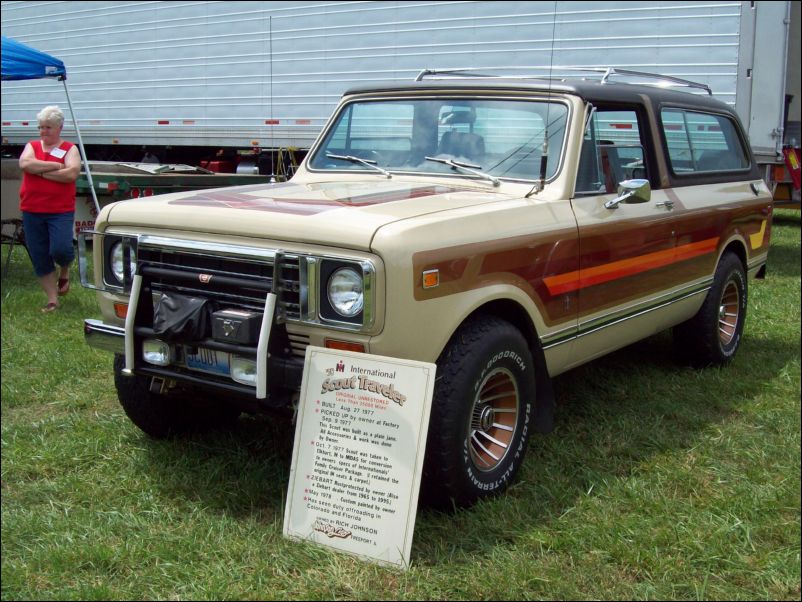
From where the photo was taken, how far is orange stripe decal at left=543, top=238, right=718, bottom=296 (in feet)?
14.0

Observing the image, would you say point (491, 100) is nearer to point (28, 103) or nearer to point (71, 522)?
point (71, 522)

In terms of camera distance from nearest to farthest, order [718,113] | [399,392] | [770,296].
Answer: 1. [399,392]
2. [718,113]
3. [770,296]

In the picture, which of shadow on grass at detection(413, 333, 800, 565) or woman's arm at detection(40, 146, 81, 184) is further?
woman's arm at detection(40, 146, 81, 184)

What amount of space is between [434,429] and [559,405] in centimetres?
191

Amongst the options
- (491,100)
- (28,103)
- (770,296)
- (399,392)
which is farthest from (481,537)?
(28,103)

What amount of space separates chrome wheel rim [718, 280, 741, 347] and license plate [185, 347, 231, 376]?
395 centimetres

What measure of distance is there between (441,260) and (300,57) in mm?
10413

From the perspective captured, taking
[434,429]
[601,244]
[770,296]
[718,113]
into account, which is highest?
[718,113]

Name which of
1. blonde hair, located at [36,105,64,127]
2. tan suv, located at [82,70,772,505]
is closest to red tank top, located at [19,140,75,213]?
blonde hair, located at [36,105,64,127]

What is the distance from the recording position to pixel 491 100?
15.6 feet

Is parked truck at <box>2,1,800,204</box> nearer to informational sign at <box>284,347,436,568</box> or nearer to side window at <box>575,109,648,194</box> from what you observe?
side window at <box>575,109,648,194</box>

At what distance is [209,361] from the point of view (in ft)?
11.9

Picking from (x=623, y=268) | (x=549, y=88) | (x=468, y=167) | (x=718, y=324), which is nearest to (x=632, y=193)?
(x=623, y=268)

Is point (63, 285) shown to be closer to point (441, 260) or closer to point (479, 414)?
point (479, 414)
